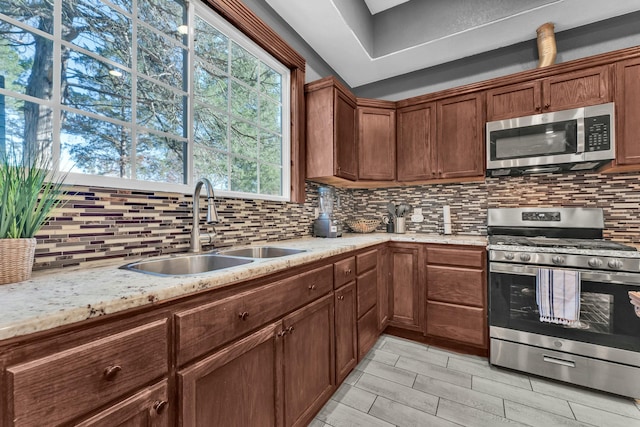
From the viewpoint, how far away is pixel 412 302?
8.09 feet

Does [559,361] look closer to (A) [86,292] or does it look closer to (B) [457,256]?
(B) [457,256]

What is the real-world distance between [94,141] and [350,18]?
7.13 ft

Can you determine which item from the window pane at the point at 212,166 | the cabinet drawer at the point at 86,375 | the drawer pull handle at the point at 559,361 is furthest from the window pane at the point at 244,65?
the drawer pull handle at the point at 559,361

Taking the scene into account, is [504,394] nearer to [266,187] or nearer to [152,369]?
[152,369]

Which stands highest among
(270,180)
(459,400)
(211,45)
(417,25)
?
(417,25)

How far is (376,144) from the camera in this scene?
2.89 meters

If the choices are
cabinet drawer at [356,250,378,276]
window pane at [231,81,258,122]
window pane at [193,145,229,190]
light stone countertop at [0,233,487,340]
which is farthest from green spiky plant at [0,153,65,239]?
cabinet drawer at [356,250,378,276]

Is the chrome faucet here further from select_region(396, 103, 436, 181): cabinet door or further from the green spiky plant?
select_region(396, 103, 436, 181): cabinet door

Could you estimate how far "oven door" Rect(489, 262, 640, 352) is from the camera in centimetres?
169

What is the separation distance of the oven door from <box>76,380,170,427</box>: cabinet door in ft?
7.19

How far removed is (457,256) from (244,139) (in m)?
1.97

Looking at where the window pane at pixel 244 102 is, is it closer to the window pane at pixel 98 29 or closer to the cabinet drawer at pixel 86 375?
the window pane at pixel 98 29

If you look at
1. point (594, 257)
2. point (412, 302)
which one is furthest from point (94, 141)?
point (594, 257)

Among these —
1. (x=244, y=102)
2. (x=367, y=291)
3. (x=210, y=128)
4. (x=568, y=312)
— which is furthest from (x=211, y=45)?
(x=568, y=312)
